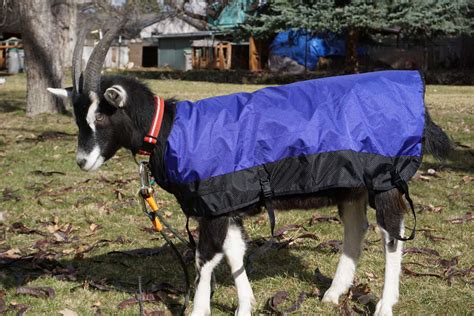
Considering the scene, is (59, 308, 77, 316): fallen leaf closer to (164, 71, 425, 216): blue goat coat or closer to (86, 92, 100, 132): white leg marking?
(164, 71, 425, 216): blue goat coat

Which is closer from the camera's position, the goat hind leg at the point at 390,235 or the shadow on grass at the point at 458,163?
the goat hind leg at the point at 390,235

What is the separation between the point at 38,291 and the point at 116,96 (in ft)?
5.90

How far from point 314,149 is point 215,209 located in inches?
30.8

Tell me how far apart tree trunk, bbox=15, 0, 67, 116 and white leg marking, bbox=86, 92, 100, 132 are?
11.6 m

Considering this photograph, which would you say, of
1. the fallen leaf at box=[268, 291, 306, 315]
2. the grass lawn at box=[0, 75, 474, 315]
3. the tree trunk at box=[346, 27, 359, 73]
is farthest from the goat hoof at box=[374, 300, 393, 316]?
the tree trunk at box=[346, 27, 359, 73]

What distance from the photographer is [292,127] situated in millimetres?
4500

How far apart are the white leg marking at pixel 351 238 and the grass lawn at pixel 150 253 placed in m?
0.19

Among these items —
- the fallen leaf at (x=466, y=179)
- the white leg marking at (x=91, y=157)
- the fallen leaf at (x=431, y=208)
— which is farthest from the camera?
the fallen leaf at (x=466, y=179)

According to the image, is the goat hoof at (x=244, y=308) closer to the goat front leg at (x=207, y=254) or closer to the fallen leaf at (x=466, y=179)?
the goat front leg at (x=207, y=254)

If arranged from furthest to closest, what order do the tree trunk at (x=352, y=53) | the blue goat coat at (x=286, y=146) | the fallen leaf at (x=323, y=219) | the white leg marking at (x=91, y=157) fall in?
the tree trunk at (x=352, y=53) → the fallen leaf at (x=323, y=219) → the white leg marking at (x=91, y=157) → the blue goat coat at (x=286, y=146)

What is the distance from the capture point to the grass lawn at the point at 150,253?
Answer: 5117 mm

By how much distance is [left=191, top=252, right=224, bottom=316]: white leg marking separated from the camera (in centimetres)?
464

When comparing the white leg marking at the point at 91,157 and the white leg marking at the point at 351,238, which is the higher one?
the white leg marking at the point at 91,157

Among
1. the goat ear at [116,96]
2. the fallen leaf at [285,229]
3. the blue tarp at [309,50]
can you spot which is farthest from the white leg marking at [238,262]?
the blue tarp at [309,50]
